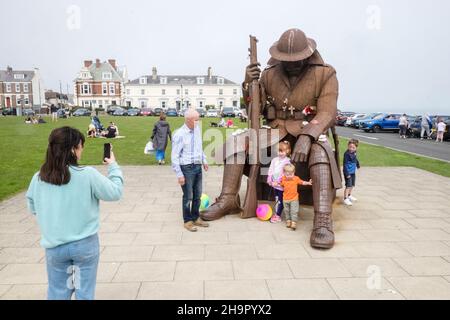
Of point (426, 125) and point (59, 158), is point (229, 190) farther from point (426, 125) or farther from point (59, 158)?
point (426, 125)

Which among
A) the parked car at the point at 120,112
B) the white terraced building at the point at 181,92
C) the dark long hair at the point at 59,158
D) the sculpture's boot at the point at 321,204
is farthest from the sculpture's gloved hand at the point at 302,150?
the white terraced building at the point at 181,92

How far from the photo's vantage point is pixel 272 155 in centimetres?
626

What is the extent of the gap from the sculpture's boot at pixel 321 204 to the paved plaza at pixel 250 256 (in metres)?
0.15

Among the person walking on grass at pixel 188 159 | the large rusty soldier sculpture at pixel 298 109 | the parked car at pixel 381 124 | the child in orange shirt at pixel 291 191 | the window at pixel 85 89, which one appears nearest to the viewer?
the person walking on grass at pixel 188 159

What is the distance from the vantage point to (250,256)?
14.7 feet

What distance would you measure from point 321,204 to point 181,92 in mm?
72873

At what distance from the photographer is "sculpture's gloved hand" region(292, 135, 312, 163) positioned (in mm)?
5266

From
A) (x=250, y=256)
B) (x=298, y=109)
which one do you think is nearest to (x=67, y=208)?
(x=250, y=256)

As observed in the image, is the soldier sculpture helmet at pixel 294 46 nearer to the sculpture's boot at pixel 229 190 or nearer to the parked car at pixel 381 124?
the sculpture's boot at pixel 229 190

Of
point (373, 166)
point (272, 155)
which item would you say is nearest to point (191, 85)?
point (373, 166)

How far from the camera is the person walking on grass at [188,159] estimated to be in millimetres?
5150

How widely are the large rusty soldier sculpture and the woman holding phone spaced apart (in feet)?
10.5

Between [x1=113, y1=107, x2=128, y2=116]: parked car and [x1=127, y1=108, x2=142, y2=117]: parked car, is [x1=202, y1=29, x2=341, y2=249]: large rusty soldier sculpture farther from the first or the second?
[x1=113, y1=107, x2=128, y2=116]: parked car

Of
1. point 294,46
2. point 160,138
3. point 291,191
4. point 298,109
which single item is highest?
point 294,46
